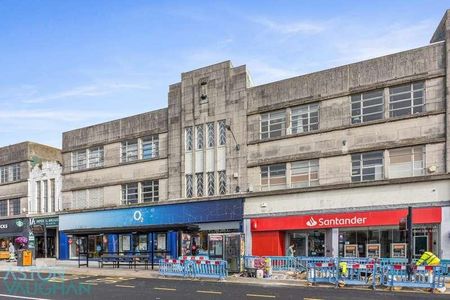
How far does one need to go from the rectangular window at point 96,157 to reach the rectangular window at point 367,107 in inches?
840

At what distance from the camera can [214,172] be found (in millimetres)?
32625

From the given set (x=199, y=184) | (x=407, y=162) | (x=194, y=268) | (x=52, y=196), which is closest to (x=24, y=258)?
(x=52, y=196)

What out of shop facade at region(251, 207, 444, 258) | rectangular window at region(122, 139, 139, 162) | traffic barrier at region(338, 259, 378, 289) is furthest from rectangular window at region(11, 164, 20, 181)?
traffic barrier at region(338, 259, 378, 289)

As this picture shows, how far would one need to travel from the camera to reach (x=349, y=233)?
27219 mm

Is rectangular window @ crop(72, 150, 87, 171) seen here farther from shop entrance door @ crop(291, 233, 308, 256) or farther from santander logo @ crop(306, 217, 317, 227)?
santander logo @ crop(306, 217, 317, 227)

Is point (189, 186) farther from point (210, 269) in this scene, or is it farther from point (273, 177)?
point (210, 269)

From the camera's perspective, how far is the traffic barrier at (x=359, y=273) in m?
18.7

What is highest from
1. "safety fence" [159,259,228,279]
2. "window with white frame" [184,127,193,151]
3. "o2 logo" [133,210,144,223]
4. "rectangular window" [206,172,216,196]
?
"window with white frame" [184,127,193,151]

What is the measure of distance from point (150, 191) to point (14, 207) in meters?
18.6

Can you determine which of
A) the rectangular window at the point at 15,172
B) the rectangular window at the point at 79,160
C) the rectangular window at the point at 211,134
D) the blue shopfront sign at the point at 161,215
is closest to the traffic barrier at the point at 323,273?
the blue shopfront sign at the point at 161,215

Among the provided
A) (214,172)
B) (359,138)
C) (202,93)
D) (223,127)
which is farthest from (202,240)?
(359,138)

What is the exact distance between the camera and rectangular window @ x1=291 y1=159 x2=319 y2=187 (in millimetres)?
28656

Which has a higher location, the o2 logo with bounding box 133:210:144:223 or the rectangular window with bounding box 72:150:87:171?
the rectangular window with bounding box 72:150:87:171

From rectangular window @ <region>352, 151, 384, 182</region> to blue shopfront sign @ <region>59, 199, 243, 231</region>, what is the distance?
7.70m
